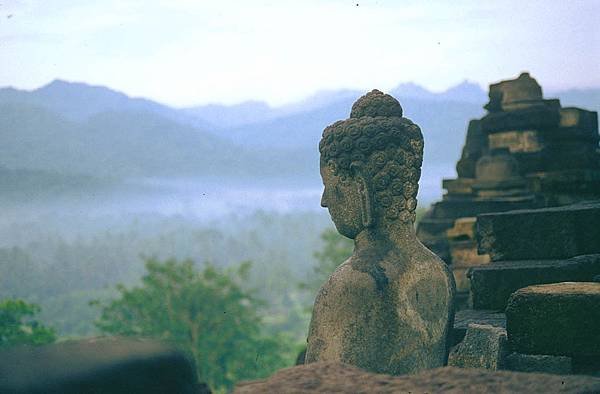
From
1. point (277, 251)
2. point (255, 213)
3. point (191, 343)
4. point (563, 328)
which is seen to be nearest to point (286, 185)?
point (255, 213)

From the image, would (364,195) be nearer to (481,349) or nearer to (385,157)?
(385,157)

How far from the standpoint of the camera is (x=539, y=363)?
14.4 ft

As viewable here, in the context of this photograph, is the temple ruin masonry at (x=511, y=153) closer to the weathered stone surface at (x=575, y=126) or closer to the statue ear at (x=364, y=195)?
the weathered stone surface at (x=575, y=126)

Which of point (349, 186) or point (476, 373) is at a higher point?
point (349, 186)

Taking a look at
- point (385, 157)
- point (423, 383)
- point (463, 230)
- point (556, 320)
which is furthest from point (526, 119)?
point (423, 383)

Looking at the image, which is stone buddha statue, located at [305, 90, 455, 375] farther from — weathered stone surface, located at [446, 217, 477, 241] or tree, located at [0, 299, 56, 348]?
tree, located at [0, 299, 56, 348]

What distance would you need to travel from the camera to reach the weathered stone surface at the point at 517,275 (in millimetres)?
5410

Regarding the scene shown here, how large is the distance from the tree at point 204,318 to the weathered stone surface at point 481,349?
3295 centimetres

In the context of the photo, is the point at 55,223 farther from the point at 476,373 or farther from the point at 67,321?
the point at 476,373

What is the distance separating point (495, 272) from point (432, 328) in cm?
110

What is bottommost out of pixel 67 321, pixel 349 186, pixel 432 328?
pixel 67 321

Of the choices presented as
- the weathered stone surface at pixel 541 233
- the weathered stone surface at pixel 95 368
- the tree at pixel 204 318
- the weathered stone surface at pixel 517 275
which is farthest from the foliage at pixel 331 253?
the weathered stone surface at pixel 95 368

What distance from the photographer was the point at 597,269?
5414 mm

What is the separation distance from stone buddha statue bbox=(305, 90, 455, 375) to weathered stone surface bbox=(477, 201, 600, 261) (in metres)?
1.20
